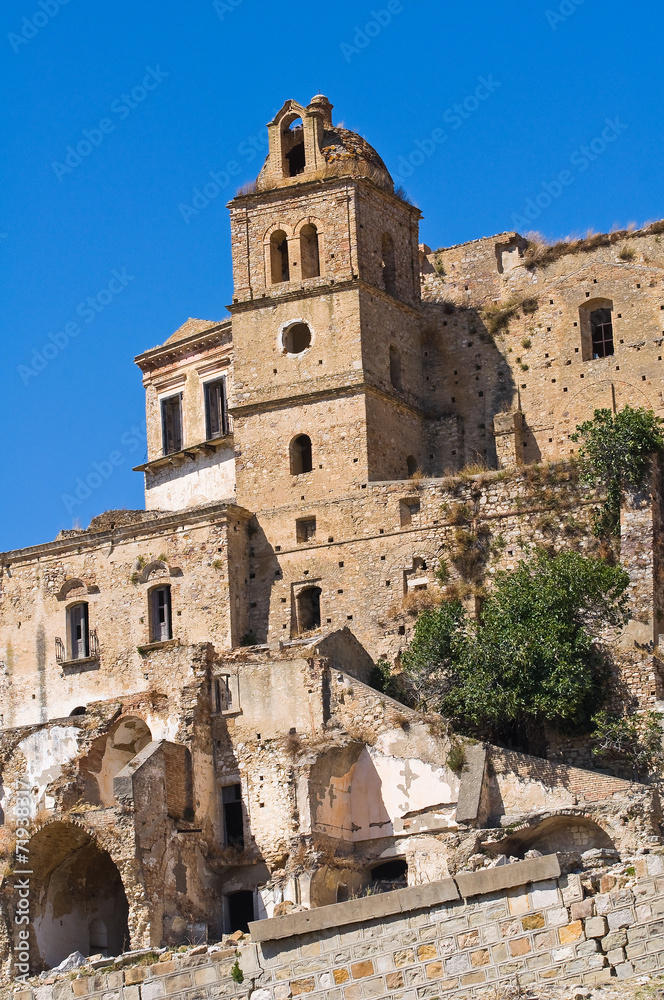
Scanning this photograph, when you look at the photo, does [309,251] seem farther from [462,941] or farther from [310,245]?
[462,941]

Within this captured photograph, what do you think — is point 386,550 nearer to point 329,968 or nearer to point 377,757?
point 377,757

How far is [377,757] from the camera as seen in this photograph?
40.3 meters

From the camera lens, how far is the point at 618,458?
43375 mm

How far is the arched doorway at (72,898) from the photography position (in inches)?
1623

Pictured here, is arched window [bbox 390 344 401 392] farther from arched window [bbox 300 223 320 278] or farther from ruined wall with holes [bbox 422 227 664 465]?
arched window [bbox 300 223 320 278]

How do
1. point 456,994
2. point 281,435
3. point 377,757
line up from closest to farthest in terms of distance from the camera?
point 456,994 → point 377,757 → point 281,435

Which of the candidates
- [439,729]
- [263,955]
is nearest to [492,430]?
[439,729]

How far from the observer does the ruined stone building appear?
39750 mm

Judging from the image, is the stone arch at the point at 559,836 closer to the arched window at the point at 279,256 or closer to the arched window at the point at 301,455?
the arched window at the point at 301,455

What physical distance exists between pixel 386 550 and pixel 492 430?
592cm

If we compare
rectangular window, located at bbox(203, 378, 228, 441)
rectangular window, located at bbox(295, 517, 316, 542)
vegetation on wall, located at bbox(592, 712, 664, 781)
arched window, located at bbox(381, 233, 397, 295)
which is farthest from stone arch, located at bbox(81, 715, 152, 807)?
arched window, located at bbox(381, 233, 397, 295)

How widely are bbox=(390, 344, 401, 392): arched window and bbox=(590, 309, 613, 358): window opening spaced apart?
197 inches

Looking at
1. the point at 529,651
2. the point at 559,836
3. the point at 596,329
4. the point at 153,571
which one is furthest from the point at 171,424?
the point at 559,836

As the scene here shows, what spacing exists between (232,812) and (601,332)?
16.3m
